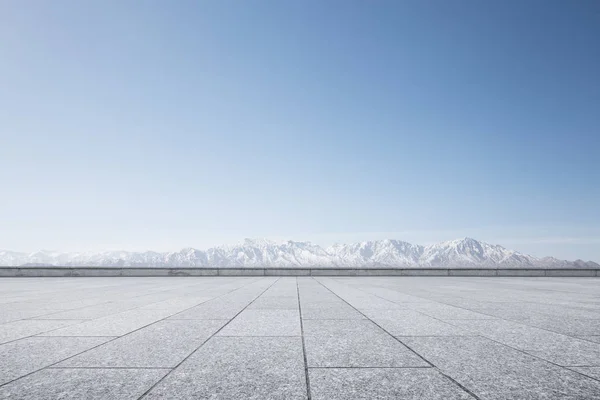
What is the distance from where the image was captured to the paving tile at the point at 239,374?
292cm

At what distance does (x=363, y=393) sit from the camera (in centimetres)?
293

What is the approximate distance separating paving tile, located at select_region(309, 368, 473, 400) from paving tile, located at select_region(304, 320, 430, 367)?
0.81ft

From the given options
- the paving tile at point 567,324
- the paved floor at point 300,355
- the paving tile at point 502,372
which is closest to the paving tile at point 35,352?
the paved floor at point 300,355

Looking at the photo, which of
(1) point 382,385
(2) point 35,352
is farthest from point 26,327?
(1) point 382,385

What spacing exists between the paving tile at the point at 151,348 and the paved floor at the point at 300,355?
0.6 inches

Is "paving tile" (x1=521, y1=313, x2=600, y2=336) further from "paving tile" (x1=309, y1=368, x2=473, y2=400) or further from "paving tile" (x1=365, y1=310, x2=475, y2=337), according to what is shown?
"paving tile" (x1=309, y1=368, x2=473, y2=400)

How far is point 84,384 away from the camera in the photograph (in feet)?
10.3

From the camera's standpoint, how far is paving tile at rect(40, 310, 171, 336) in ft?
17.8

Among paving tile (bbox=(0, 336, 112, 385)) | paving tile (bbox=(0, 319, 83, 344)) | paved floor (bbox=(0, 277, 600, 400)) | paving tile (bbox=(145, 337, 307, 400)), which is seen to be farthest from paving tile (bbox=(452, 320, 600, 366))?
paving tile (bbox=(0, 319, 83, 344))

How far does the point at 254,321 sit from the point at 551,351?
4.73m

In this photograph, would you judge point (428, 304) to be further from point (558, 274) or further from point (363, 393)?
point (558, 274)

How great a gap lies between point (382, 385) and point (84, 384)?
9.35ft

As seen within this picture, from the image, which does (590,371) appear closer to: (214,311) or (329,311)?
(329,311)

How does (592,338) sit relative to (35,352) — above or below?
below
